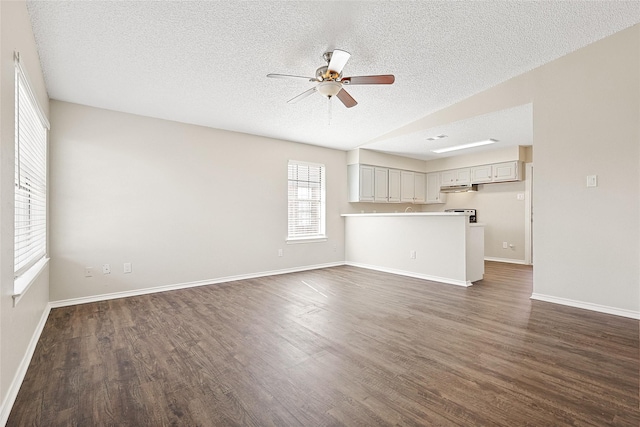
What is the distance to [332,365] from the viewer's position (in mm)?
2123

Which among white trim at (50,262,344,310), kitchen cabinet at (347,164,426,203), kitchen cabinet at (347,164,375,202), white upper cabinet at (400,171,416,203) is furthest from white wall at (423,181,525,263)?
white trim at (50,262,344,310)

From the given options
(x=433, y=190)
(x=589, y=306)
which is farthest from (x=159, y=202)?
(x=433, y=190)

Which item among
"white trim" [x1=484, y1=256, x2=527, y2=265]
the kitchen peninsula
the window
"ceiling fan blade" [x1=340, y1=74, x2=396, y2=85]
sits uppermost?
"ceiling fan blade" [x1=340, y1=74, x2=396, y2=85]

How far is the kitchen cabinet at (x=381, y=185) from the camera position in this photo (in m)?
6.65

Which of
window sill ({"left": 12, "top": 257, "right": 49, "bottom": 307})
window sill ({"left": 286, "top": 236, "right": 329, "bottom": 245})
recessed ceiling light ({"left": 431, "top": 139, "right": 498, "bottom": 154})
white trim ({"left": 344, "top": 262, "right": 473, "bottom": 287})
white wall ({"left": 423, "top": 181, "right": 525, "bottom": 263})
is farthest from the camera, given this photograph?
white wall ({"left": 423, "top": 181, "right": 525, "bottom": 263})

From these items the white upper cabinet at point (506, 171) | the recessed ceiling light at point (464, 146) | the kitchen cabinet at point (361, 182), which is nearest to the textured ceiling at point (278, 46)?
the recessed ceiling light at point (464, 146)

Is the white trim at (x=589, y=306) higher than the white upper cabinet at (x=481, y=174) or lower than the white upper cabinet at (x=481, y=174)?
lower

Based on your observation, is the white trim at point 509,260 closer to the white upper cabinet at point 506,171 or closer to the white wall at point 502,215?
the white wall at point 502,215

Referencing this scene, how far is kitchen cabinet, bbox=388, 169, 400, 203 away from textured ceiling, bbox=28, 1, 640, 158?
2870mm

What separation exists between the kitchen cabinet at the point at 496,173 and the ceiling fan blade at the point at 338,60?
5247mm

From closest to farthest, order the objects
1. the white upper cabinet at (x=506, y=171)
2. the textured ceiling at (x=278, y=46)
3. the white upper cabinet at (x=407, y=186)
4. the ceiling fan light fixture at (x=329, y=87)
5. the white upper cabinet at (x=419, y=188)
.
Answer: the textured ceiling at (x=278, y=46), the ceiling fan light fixture at (x=329, y=87), the white upper cabinet at (x=506, y=171), the white upper cabinet at (x=407, y=186), the white upper cabinet at (x=419, y=188)

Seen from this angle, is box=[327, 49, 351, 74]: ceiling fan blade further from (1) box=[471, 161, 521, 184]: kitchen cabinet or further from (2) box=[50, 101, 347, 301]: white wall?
(1) box=[471, 161, 521, 184]: kitchen cabinet

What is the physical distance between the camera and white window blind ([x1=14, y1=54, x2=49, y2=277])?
6.98ft

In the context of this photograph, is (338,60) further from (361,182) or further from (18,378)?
(361,182)
